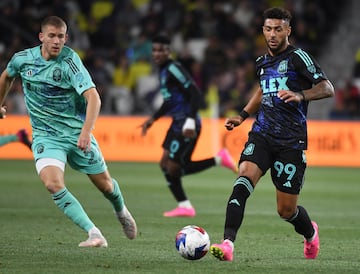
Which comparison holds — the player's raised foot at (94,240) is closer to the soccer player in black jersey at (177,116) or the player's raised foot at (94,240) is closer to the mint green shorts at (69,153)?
the mint green shorts at (69,153)

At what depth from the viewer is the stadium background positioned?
23250 millimetres

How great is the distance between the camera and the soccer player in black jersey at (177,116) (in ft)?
41.8

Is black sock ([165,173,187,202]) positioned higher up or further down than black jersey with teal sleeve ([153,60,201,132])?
further down

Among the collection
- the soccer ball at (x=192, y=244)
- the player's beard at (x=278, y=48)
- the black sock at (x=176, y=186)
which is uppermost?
the player's beard at (x=278, y=48)

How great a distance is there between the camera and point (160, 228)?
10961 millimetres

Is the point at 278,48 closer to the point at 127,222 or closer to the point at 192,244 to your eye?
the point at 192,244

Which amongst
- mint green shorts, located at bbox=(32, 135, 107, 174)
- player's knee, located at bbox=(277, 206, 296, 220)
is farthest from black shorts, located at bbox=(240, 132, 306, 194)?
mint green shorts, located at bbox=(32, 135, 107, 174)

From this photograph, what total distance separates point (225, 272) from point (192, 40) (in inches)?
695

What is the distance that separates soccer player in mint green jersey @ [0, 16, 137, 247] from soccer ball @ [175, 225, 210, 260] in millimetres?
972

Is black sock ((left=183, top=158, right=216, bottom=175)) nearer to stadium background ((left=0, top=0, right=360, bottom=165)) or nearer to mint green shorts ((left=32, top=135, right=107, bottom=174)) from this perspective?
mint green shorts ((left=32, top=135, right=107, bottom=174))

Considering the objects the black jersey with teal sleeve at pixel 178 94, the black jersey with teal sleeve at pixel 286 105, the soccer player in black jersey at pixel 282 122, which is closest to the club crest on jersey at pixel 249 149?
the soccer player in black jersey at pixel 282 122

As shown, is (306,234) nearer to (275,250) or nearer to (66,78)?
(275,250)

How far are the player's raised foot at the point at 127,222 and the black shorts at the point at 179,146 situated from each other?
3387 millimetres

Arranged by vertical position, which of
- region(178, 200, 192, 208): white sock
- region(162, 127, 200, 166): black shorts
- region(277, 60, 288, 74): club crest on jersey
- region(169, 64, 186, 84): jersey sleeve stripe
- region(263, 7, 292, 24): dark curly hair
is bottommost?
region(178, 200, 192, 208): white sock
